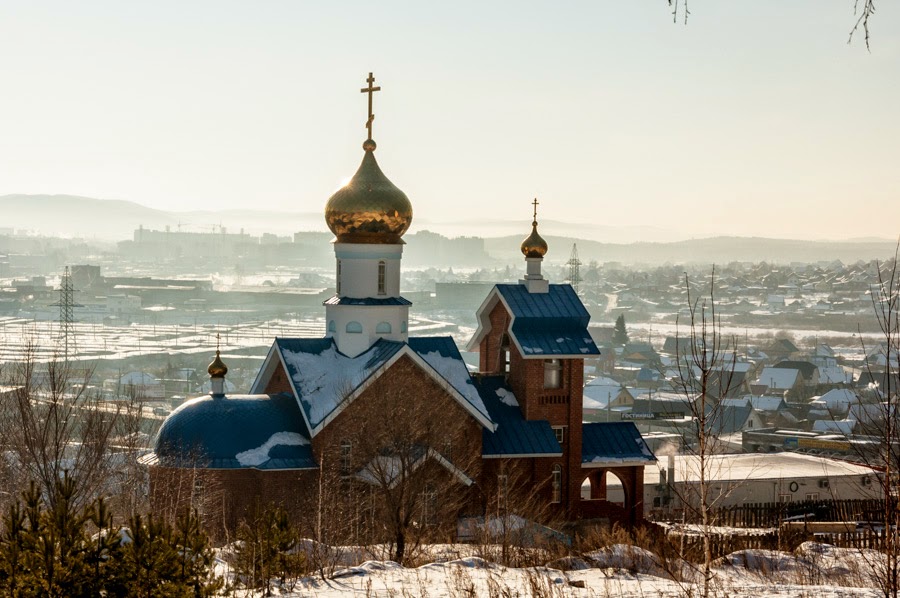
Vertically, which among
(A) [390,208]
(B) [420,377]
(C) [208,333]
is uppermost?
(A) [390,208]

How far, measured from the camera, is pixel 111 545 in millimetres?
7773

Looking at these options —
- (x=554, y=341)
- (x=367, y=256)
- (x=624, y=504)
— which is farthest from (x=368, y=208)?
(x=624, y=504)

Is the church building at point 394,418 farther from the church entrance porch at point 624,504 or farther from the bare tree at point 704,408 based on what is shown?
the bare tree at point 704,408

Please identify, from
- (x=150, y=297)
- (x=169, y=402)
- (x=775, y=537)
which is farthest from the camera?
(x=150, y=297)

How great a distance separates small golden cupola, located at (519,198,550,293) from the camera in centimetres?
2258

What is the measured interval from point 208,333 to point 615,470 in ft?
369

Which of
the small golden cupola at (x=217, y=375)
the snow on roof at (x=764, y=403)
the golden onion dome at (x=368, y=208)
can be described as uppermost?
the golden onion dome at (x=368, y=208)

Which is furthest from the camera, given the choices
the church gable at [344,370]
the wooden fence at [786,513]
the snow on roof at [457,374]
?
the wooden fence at [786,513]

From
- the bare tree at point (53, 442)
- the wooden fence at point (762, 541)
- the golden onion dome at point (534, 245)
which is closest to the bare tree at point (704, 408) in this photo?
the wooden fence at point (762, 541)

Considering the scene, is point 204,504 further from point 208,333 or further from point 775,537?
point 208,333

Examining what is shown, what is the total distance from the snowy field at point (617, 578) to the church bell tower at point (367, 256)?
870 centimetres

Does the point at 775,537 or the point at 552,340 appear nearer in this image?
the point at 775,537

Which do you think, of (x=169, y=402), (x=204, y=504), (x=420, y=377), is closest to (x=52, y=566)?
(x=204, y=504)

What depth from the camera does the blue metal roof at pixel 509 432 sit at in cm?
2080
